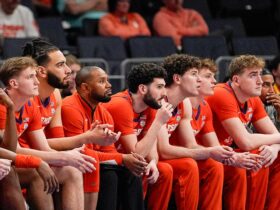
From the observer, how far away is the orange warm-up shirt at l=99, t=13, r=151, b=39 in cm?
1097

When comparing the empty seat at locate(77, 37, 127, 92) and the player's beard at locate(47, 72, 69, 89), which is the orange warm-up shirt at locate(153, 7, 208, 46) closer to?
the empty seat at locate(77, 37, 127, 92)

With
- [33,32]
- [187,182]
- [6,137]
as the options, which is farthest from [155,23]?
[6,137]

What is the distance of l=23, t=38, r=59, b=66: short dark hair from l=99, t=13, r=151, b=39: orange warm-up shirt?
12.4 feet

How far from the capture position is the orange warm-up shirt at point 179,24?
449 inches

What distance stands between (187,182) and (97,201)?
0.78 metres

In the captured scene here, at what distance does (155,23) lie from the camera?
452 inches

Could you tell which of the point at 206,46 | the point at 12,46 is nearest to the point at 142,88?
the point at 12,46

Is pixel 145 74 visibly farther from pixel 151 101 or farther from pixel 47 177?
pixel 47 177

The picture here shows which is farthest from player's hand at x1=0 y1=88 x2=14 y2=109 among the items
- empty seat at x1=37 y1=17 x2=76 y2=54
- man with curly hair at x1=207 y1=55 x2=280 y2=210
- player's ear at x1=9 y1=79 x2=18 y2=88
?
empty seat at x1=37 y1=17 x2=76 y2=54

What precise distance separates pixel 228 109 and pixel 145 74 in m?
0.99

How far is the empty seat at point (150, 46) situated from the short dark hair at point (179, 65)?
2.84m

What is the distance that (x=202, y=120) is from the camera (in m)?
7.82

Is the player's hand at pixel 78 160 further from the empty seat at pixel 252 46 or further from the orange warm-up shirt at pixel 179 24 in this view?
the orange warm-up shirt at pixel 179 24

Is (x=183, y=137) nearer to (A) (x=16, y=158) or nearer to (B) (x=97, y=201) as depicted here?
(B) (x=97, y=201)
